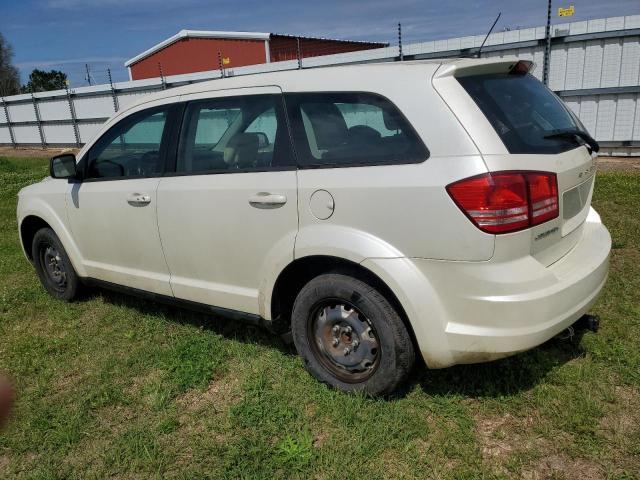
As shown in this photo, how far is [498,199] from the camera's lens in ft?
7.89

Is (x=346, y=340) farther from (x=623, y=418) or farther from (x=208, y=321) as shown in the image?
(x=208, y=321)

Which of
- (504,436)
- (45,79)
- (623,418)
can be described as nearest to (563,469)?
(504,436)

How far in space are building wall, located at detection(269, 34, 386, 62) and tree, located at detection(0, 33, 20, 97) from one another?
34.8 meters

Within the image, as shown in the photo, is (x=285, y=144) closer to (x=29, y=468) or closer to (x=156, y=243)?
(x=156, y=243)

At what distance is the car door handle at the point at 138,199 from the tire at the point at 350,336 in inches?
53.0

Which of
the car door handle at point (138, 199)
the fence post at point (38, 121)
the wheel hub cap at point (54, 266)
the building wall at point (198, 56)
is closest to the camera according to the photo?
the car door handle at point (138, 199)

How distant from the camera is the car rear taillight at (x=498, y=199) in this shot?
2.40 metres

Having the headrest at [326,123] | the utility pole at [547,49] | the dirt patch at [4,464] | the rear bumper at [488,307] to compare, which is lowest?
the dirt patch at [4,464]

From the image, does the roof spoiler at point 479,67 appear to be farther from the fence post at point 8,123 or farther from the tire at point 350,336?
the fence post at point 8,123

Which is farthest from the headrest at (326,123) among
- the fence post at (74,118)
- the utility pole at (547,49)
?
the fence post at (74,118)

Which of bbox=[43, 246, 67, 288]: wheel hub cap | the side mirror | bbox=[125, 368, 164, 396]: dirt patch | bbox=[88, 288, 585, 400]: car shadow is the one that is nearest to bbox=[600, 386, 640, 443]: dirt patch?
bbox=[88, 288, 585, 400]: car shadow

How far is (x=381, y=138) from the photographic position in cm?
276

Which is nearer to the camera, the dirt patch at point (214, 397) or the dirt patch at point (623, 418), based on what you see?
the dirt patch at point (623, 418)

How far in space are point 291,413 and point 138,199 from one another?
1820 mm
